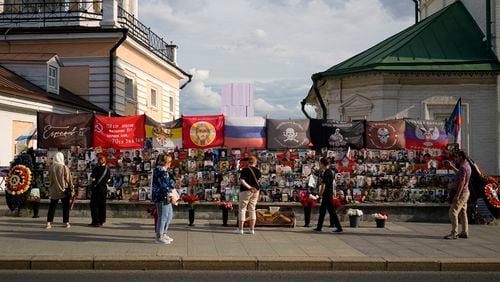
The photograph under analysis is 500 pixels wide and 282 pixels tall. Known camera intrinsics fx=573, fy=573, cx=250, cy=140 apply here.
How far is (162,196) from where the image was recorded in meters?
11.4

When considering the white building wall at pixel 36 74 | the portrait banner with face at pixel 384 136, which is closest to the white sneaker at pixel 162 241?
the portrait banner with face at pixel 384 136

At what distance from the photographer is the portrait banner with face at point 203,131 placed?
15.6 metres

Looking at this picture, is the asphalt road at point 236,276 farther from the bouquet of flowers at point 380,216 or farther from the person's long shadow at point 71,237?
the bouquet of flowers at point 380,216

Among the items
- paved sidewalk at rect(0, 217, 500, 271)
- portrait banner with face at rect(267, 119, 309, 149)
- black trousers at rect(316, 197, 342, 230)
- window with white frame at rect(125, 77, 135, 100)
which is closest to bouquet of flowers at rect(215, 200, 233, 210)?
paved sidewalk at rect(0, 217, 500, 271)

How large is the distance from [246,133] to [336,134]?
2.46 m

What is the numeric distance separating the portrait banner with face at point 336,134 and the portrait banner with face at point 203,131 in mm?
2571

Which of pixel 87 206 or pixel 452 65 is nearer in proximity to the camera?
pixel 87 206

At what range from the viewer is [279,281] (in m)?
8.87

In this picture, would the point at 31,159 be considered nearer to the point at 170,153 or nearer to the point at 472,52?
the point at 170,153

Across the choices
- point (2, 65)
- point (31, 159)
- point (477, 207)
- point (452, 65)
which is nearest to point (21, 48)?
point (2, 65)

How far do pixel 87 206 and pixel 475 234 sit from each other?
981 centimetres

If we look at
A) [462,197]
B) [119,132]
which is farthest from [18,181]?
[462,197]

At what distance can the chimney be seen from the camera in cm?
2902

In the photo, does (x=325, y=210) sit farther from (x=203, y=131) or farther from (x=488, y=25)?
(x=488, y=25)
